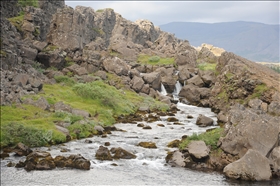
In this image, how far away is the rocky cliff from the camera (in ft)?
104

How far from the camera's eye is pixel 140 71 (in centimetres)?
8725

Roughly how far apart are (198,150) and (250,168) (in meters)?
5.51

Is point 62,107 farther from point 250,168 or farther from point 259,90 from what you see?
point 259,90

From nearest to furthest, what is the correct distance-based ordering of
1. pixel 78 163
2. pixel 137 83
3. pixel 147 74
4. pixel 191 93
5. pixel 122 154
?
pixel 78 163 → pixel 122 154 → pixel 137 83 → pixel 191 93 → pixel 147 74

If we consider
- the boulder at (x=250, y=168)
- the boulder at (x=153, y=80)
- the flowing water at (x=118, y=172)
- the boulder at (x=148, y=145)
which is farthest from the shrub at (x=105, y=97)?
the boulder at (x=250, y=168)

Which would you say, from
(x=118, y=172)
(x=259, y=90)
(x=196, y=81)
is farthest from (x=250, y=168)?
(x=196, y=81)

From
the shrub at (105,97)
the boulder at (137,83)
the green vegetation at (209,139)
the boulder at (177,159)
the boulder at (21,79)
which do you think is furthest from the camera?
the boulder at (137,83)

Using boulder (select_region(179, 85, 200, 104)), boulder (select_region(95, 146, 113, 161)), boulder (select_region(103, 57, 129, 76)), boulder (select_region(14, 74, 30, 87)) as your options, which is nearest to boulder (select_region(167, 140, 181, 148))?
boulder (select_region(95, 146, 113, 161))

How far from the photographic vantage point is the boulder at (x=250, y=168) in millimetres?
27109

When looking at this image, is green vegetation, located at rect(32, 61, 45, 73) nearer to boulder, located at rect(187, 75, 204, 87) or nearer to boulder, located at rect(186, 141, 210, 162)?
boulder, located at rect(187, 75, 204, 87)

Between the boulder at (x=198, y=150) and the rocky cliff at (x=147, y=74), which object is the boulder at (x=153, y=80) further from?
the boulder at (x=198, y=150)

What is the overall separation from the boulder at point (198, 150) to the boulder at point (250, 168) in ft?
9.72

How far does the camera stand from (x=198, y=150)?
31516 mm

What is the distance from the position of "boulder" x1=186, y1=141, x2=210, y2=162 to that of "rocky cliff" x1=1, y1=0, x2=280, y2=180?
1.63m
